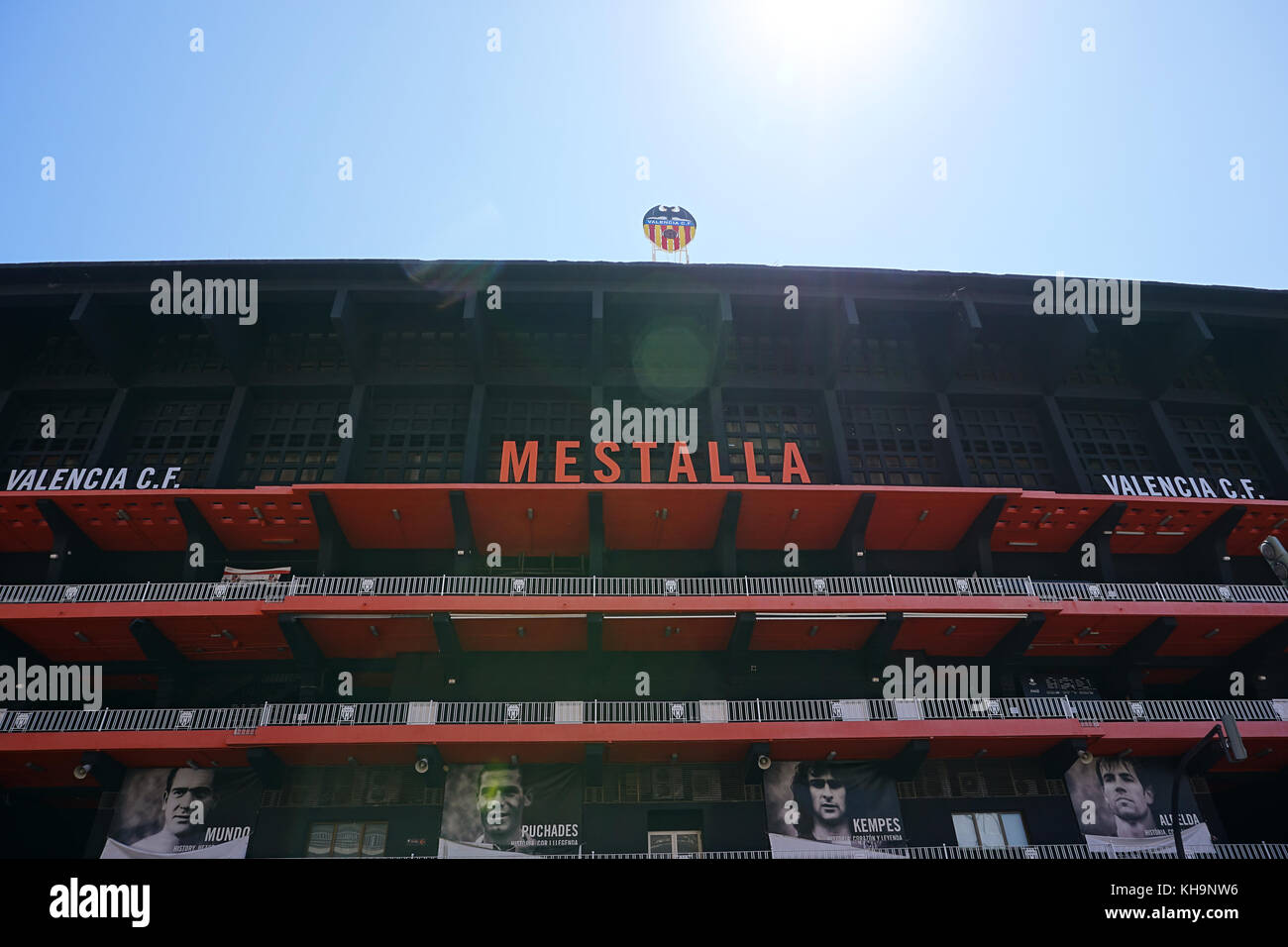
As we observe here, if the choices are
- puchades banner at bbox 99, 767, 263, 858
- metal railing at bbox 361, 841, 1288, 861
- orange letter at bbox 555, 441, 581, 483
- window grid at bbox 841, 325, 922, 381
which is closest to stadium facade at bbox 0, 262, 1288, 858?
puchades banner at bbox 99, 767, 263, 858

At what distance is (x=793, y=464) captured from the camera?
33969mm

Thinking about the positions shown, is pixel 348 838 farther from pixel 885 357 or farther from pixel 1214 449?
pixel 1214 449

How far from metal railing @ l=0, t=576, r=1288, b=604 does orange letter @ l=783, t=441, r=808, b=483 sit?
14.8 feet

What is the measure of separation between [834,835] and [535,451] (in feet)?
60.4

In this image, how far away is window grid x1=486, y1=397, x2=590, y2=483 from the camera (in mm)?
34344

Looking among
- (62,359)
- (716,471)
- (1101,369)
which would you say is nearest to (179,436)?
(62,359)

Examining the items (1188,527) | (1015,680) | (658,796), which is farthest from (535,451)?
(1188,527)

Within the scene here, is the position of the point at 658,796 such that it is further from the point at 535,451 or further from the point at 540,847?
the point at 535,451

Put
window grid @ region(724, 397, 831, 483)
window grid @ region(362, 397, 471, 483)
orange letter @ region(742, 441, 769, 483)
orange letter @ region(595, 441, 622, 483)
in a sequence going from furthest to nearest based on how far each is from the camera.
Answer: window grid @ region(724, 397, 831, 483)
window grid @ region(362, 397, 471, 483)
orange letter @ region(742, 441, 769, 483)
orange letter @ region(595, 441, 622, 483)

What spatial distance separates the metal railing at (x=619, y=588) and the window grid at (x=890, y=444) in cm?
547

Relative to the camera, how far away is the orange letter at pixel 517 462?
33.0 metres

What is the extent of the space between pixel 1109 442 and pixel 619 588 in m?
23.8

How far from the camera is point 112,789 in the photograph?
94.1 ft

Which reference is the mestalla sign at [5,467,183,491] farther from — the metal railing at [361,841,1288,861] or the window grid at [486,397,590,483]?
the metal railing at [361,841,1288,861]
